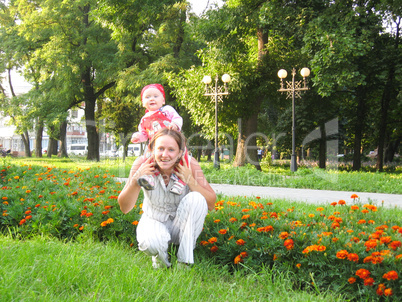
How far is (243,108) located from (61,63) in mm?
12013

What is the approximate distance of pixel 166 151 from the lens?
10.1ft

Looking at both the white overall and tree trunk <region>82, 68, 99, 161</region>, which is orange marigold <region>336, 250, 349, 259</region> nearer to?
the white overall

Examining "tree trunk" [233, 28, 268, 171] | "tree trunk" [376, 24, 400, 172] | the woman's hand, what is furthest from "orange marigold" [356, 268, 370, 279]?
"tree trunk" [376, 24, 400, 172]

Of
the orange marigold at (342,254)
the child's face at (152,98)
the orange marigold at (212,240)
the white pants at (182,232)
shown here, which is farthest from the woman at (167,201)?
the child's face at (152,98)

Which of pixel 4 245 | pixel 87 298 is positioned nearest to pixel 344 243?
pixel 87 298

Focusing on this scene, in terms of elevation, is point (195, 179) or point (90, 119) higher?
point (90, 119)

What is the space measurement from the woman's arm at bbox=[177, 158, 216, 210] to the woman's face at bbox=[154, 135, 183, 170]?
99 millimetres

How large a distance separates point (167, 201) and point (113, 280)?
0.87 m

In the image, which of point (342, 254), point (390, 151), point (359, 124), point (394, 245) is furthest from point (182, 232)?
point (390, 151)

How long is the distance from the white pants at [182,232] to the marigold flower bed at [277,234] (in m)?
0.54

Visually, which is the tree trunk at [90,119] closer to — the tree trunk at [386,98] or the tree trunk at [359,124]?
the tree trunk at [359,124]

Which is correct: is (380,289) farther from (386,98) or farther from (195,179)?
(386,98)

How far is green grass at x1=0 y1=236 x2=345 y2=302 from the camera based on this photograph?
8.23 ft

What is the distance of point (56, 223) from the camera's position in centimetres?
440
